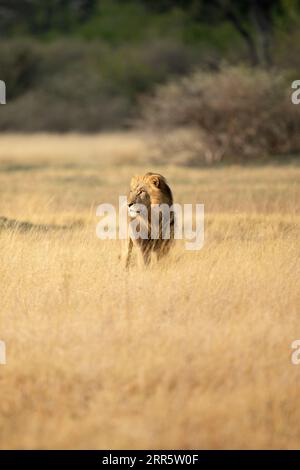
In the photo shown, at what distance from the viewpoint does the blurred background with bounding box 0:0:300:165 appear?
22047 mm

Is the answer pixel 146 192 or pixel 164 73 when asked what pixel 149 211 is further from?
pixel 164 73

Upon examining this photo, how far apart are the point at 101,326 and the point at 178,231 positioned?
12.2 ft

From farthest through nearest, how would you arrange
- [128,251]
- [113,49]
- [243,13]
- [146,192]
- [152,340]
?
1. [113,49]
2. [243,13]
3. [128,251]
4. [146,192]
5. [152,340]

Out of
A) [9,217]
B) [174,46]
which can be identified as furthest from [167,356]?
[174,46]

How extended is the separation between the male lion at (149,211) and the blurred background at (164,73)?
13598 mm

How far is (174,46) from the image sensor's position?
53312 mm

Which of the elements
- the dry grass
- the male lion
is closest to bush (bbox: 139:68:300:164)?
the dry grass

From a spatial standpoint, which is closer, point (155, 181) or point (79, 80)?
point (155, 181)

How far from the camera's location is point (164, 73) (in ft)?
159

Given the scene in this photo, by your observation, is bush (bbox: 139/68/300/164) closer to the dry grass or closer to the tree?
the tree

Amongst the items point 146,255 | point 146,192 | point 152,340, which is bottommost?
point 152,340

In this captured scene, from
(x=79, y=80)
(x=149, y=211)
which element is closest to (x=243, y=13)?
(x=79, y=80)

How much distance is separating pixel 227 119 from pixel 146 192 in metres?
14.5

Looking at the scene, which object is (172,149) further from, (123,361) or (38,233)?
(123,361)
